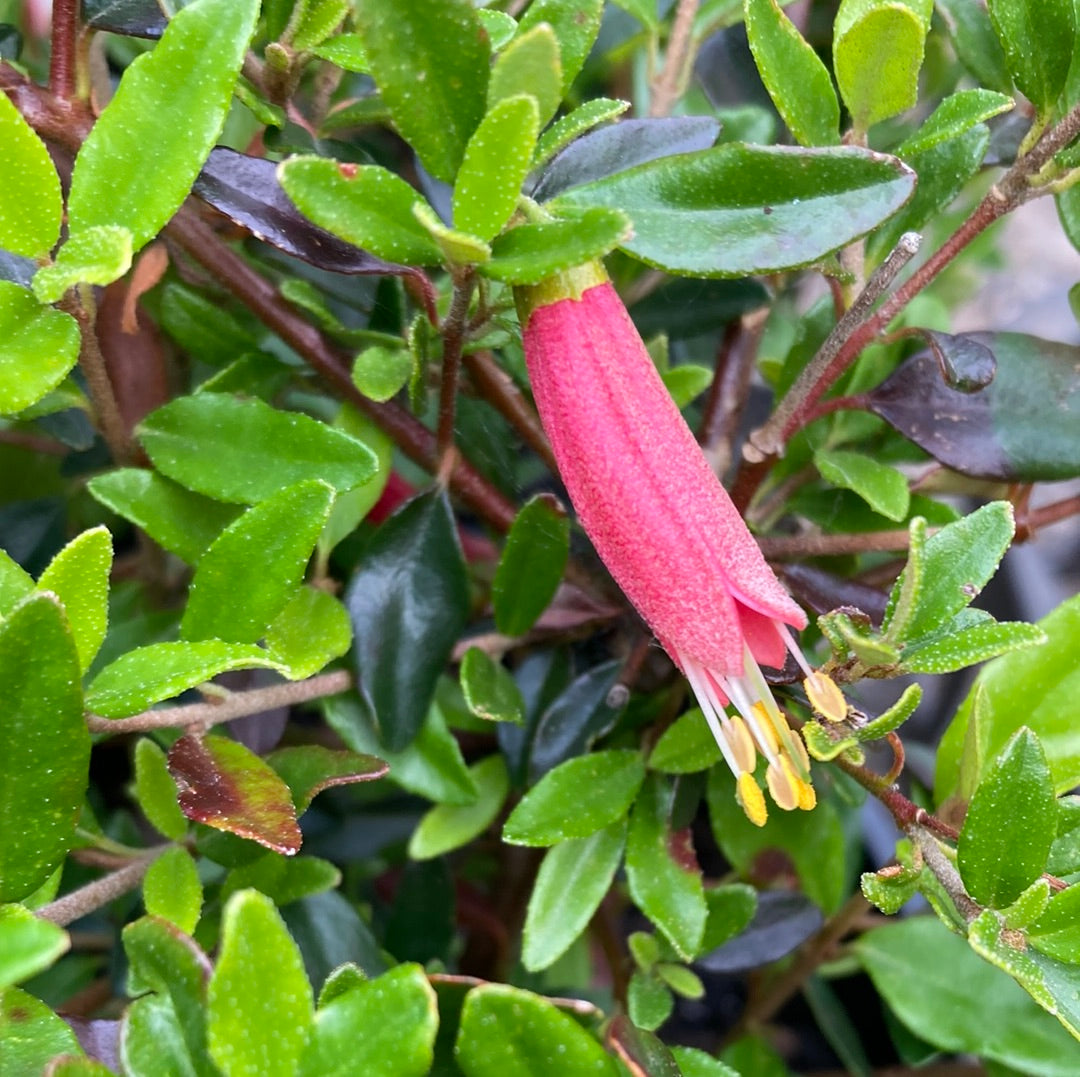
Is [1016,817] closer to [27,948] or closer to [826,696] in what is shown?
[826,696]

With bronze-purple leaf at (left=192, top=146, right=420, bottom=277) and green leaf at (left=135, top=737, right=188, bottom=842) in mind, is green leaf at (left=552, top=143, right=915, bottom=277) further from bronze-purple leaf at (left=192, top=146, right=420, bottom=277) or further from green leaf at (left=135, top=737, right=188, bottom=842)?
green leaf at (left=135, top=737, right=188, bottom=842)

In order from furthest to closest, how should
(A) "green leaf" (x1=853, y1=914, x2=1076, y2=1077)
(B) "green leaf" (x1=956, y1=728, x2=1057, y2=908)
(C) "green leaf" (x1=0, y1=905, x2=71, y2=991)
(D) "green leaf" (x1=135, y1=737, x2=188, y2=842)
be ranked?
(A) "green leaf" (x1=853, y1=914, x2=1076, y2=1077) < (D) "green leaf" (x1=135, y1=737, x2=188, y2=842) < (B) "green leaf" (x1=956, y1=728, x2=1057, y2=908) < (C) "green leaf" (x1=0, y1=905, x2=71, y2=991)

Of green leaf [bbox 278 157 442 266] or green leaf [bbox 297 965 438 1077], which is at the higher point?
green leaf [bbox 278 157 442 266]

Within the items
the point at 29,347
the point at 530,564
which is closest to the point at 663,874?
the point at 530,564

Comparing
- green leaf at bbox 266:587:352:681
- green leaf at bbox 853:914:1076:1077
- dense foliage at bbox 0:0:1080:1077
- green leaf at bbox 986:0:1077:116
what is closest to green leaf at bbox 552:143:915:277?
dense foliage at bbox 0:0:1080:1077

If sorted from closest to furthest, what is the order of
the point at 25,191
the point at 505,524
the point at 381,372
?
the point at 25,191 < the point at 381,372 < the point at 505,524

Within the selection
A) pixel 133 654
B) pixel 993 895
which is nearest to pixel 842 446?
pixel 993 895

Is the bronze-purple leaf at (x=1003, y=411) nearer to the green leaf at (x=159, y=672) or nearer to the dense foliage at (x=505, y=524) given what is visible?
the dense foliage at (x=505, y=524)

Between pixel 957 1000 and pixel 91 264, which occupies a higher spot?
pixel 91 264
